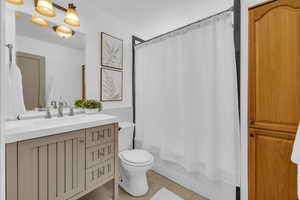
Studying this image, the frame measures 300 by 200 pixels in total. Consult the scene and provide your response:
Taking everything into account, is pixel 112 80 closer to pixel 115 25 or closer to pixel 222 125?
pixel 115 25

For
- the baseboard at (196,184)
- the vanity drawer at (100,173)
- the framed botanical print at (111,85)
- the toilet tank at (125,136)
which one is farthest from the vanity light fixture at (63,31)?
the baseboard at (196,184)

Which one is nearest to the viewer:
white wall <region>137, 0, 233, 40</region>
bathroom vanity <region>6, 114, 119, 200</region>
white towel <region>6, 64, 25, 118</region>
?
bathroom vanity <region>6, 114, 119, 200</region>

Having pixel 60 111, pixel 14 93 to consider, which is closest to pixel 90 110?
pixel 60 111

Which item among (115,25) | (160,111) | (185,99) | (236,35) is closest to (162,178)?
(160,111)

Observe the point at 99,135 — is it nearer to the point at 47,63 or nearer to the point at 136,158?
the point at 136,158

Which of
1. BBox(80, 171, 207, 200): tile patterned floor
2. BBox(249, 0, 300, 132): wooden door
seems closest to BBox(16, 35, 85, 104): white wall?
BBox(80, 171, 207, 200): tile patterned floor

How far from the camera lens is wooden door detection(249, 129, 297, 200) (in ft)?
4.03

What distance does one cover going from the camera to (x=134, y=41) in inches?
103

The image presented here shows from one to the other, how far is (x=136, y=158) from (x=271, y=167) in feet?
4.23

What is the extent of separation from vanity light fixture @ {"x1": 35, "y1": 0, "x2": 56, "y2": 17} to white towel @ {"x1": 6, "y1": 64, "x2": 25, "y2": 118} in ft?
1.98

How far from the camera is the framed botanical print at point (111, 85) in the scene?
7.18 feet

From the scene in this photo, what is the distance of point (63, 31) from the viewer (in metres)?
1.79

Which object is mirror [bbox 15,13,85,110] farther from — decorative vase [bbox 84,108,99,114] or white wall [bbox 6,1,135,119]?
decorative vase [bbox 84,108,99,114]

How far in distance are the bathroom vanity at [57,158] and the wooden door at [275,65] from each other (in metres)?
1.40
